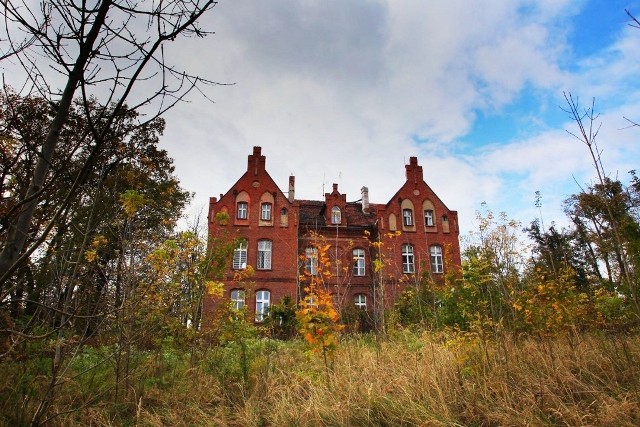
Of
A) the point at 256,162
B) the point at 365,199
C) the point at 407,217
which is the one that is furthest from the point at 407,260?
the point at 256,162

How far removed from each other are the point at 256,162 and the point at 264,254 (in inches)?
225

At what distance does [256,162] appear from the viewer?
24.3 meters

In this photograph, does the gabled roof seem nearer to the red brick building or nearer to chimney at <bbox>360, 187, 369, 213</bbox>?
the red brick building

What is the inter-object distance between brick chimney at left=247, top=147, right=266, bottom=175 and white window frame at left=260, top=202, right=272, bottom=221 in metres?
2.04

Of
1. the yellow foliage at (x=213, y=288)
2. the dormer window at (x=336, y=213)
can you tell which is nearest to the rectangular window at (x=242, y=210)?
the dormer window at (x=336, y=213)

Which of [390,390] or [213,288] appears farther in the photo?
[213,288]

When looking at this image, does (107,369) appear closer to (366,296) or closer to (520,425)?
(520,425)

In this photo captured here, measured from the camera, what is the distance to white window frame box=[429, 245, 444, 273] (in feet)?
79.5

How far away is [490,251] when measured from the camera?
17.5 ft

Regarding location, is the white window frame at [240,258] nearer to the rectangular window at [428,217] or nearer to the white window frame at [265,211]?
the white window frame at [265,211]

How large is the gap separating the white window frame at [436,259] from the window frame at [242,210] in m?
11.4

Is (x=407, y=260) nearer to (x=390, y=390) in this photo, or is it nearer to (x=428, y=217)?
(x=428, y=217)

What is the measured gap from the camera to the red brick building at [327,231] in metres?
22.2

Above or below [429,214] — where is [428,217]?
below
